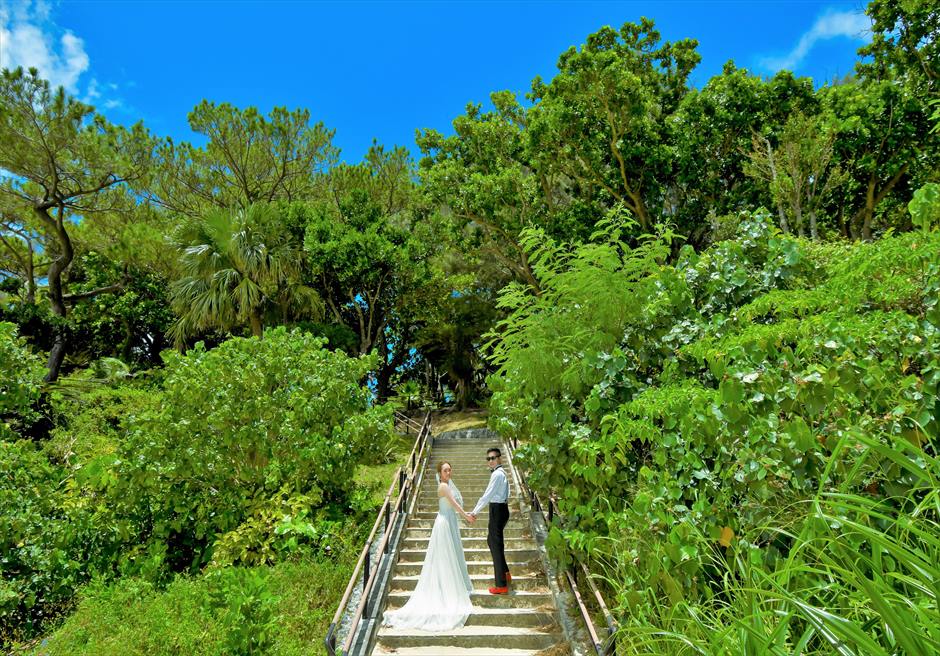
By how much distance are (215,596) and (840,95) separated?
1756 centimetres

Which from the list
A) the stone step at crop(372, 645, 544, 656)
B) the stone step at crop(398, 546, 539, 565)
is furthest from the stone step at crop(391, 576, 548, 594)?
the stone step at crop(372, 645, 544, 656)

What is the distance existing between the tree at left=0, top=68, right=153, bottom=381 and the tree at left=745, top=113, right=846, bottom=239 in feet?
56.7

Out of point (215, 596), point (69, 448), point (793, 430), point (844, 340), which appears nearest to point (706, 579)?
point (793, 430)

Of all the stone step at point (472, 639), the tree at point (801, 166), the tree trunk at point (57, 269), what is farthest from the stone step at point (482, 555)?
the tree trunk at point (57, 269)

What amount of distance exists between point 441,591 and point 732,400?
13.6 feet

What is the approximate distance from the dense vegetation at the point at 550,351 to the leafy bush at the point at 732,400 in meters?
0.03

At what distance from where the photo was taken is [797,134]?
1263 cm

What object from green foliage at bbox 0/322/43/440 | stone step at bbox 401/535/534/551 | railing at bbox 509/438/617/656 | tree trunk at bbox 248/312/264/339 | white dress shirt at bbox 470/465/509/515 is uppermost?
tree trunk at bbox 248/312/264/339

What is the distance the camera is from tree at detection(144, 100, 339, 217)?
69.7ft

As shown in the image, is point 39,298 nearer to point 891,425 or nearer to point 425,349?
point 425,349

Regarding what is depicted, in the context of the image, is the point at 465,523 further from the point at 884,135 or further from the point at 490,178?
the point at 884,135

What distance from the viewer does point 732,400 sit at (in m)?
3.63

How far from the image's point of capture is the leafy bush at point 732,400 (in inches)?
121

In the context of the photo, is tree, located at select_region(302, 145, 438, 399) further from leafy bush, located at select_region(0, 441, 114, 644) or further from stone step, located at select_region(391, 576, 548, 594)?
stone step, located at select_region(391, 576, 548, 594)
